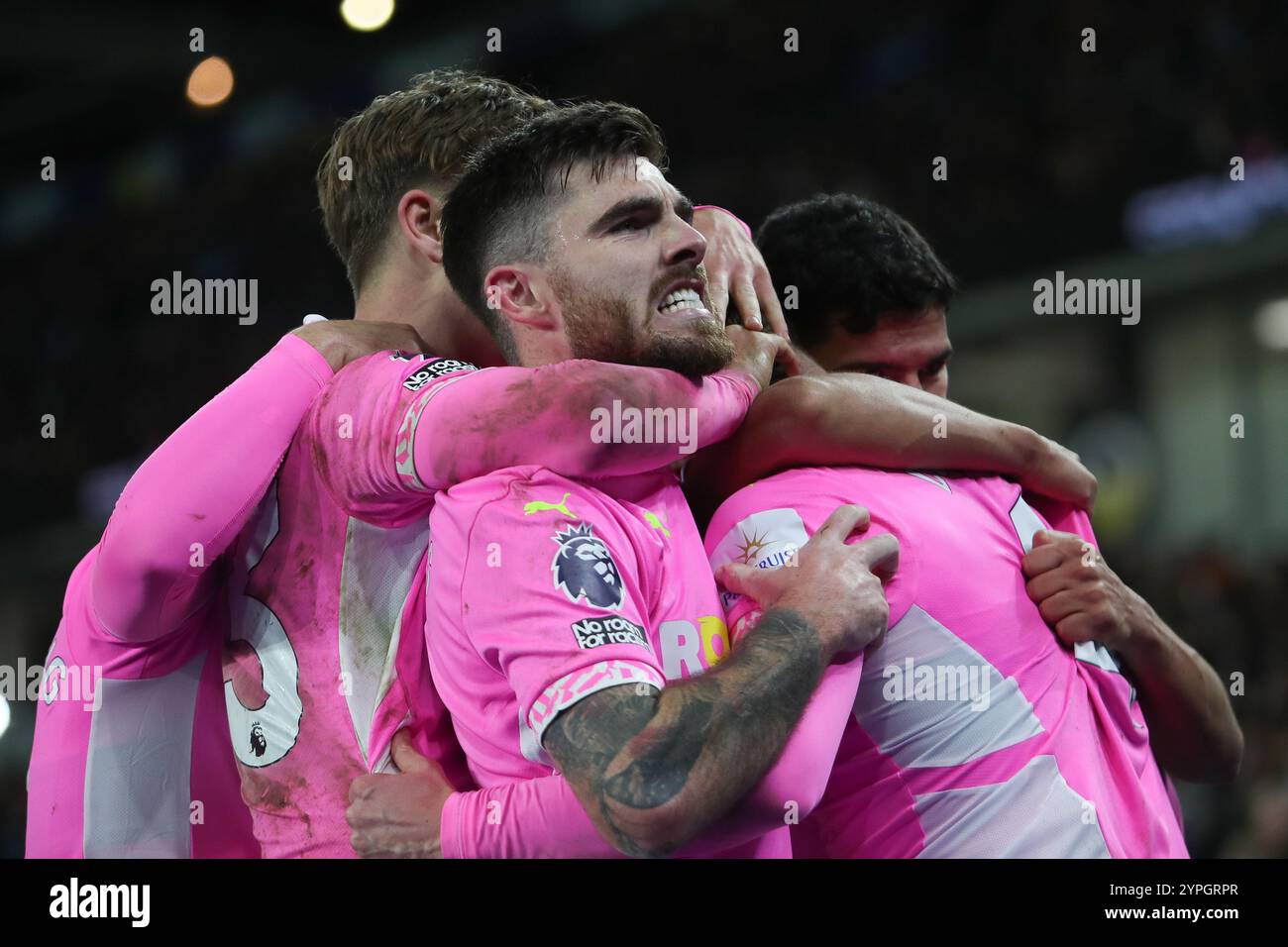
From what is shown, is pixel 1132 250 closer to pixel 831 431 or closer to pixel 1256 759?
pixel 1256 759

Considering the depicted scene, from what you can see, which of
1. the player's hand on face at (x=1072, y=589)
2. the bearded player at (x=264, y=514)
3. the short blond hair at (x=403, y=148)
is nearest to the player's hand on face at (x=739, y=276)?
the bearded player at (x=264, y=514)

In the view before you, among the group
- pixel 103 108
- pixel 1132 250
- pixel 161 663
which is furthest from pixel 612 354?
pixel 103 108

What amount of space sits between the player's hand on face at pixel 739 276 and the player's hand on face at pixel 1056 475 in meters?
0.53

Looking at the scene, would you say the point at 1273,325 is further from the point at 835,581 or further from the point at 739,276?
the point at 835,581

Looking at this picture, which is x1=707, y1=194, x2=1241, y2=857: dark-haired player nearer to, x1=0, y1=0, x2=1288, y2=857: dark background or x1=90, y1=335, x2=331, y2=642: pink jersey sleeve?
x1=90, y1=335, x2=331, y2=642: pink jersey sleeve

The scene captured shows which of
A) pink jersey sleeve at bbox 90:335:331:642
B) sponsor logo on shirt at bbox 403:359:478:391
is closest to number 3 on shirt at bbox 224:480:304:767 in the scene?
pink jersey sleeve at bbox 90:335:331:642

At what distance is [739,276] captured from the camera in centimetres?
271

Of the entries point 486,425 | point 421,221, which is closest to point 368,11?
point 421,221

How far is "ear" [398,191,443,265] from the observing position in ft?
9.16

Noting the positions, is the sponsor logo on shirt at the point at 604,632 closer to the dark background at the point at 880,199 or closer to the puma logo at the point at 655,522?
the puma logo at the point at 655,522

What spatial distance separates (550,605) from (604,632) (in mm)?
86

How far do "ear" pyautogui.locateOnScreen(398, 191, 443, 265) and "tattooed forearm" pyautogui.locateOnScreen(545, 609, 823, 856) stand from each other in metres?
1.24

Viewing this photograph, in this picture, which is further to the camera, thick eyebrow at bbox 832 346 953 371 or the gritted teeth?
thick eyebrow at bbox 832 346 953 371
